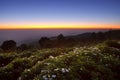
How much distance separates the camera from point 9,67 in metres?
13.6

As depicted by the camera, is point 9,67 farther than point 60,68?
Yes

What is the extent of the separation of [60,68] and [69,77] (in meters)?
1.00

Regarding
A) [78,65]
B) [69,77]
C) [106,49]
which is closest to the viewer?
[69,77]

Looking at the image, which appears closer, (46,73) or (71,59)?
(46,73)

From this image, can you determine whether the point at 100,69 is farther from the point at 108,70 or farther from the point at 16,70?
the point at 16,70

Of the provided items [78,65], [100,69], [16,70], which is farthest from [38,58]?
[100,69]

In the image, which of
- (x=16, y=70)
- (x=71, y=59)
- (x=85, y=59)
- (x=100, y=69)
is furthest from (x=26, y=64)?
(x=100, y=69)

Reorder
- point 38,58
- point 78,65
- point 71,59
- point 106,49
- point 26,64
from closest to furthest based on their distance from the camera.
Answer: point 78,65 → point 71,59 → point 26,64 → point 38,58 → point 106,49

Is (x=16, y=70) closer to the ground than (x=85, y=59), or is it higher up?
closer to the ground

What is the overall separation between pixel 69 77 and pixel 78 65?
5.82 ft

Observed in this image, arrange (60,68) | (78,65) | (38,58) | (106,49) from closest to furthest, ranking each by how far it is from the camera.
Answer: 1. (60,68)
2. (78,65)
3. (38,58)
4. (106,49)

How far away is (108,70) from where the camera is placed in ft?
39.2

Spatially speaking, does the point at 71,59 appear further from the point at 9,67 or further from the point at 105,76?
the point at 9,67

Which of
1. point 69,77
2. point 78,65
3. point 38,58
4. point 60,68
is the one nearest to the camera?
point 69,77
